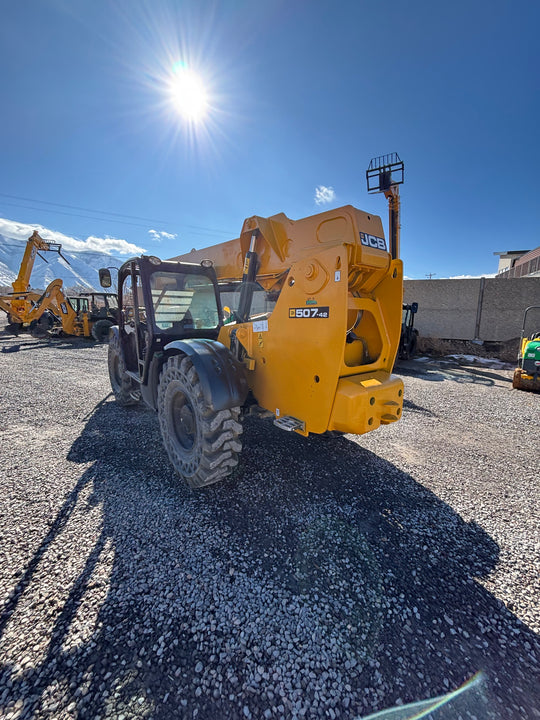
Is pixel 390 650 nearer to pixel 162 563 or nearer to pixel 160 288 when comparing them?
pixel 162 563

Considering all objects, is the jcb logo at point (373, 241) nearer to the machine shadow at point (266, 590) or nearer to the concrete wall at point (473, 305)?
the machine shadow at point (266, 590)

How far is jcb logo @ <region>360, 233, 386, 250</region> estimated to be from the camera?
268 cm

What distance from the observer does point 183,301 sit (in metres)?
4.28

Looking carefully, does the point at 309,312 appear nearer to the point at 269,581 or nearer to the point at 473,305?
the point at 269,581

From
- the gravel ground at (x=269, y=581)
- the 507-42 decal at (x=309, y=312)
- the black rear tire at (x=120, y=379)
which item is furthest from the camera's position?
the black rear tire at (x=120, y=379)

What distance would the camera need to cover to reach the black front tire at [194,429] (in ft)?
9.49

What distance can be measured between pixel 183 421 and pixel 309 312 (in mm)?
1884

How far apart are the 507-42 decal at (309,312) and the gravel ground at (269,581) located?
1.72m

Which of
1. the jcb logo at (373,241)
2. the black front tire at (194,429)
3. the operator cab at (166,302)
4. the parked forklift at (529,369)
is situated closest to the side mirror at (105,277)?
the operator cab at (166,302)

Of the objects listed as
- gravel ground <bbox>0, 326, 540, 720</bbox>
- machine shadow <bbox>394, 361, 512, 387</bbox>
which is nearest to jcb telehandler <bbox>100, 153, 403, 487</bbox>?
gravel ground <bbox>0, 326, 540, 720</bbox>

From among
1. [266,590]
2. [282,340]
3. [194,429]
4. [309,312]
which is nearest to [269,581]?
[266,590]

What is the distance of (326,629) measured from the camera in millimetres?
1782

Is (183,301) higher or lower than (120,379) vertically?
higher

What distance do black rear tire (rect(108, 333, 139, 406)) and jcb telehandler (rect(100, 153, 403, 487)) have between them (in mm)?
1276
